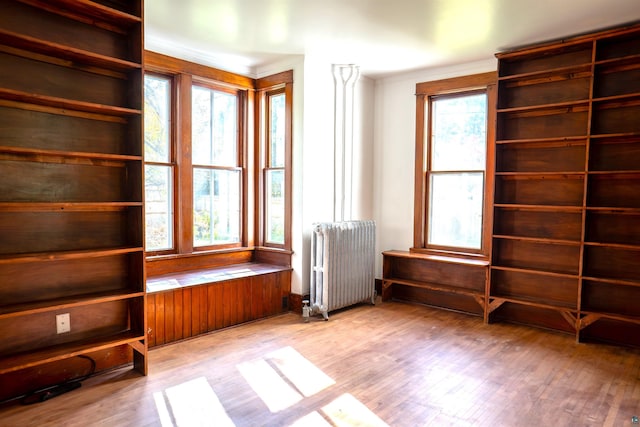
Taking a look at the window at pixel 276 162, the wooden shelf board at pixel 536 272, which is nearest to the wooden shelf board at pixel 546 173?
the wooden shelf board at pixel 536 272

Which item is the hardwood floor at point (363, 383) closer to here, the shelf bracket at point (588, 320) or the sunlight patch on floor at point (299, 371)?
the sunlight patch on floor at point (299, 371)

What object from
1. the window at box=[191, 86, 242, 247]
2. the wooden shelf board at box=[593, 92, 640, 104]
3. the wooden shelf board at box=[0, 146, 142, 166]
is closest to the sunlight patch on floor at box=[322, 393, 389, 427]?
the wooden shelf board at box=[0, 146, 142, 166]

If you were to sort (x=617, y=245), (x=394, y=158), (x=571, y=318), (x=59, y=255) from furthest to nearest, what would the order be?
1. (x=394, y=158)
2. (x=571, y=318)
3. (x=617, y=245)
4. (x=59, y=255)

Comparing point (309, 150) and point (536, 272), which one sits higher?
point (309, 150)

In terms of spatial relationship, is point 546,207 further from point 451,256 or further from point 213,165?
point 213,165

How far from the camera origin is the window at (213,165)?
4.13m

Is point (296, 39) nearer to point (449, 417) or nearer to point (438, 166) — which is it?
point (438, 166)

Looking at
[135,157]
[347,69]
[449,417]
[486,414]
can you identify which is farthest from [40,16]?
[486,414]

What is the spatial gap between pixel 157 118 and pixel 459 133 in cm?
334

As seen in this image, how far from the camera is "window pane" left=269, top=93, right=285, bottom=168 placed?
475 centimetres

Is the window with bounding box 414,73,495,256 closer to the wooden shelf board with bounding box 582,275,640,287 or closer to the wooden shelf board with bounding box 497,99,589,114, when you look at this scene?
the wooden shelf board with bounding box 497,99,589,114

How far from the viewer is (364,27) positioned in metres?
3.65

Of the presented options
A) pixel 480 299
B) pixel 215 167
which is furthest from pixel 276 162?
pixel 480 299

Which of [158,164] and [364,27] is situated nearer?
[364,27]
